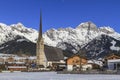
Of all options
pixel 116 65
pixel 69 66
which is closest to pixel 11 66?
pixel 69 66

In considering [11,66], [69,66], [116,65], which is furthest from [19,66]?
[116,65]

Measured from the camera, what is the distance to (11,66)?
195m

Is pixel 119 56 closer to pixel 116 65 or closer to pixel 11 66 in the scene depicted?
pixel 116 65

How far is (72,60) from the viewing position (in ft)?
568

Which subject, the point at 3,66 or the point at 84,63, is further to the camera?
the point at 3,66

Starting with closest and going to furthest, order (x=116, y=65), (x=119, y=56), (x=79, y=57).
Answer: (x=116, y=65) < (x=119, y=56) < (x=79, y=57)

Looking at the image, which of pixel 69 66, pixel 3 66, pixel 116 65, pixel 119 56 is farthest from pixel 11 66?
pixel 116 65

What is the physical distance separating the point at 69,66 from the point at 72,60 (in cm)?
315

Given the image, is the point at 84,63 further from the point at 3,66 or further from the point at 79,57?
the point at 3,66

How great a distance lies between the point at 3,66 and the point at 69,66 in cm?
3995

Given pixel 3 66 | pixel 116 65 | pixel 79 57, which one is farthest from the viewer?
pixel 3 66

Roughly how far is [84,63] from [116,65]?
158 ft

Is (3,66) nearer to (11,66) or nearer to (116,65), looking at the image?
(11,66)

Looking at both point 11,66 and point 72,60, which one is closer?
point 72,60
